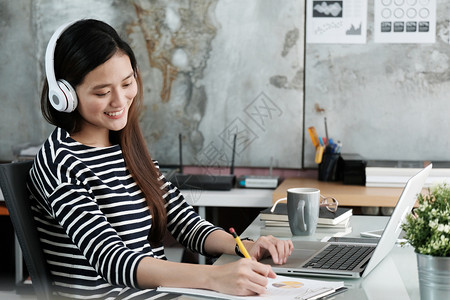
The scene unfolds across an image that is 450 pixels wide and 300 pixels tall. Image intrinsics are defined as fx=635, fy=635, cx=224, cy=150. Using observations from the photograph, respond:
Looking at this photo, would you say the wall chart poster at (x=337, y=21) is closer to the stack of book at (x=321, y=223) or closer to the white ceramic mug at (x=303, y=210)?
the stack of book at (x=321, y=223)

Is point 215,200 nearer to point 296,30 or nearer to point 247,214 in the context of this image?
point 247,214

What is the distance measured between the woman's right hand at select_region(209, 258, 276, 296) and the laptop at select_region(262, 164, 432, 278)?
0.15m

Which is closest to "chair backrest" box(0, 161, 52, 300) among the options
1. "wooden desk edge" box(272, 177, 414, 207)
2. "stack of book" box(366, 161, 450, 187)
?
"wooden desk edge" box(272, 177, 414, 207)

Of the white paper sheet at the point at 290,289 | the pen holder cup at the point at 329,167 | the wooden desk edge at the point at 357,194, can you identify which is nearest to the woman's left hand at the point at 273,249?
the white paper sheet at the point at 290,289

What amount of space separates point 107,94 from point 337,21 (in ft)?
5.95

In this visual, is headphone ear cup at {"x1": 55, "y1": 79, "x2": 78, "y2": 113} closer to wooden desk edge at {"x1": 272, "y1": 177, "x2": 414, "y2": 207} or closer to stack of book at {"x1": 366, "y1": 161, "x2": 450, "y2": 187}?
wooden desk edge at {"x1": 272, "y1": 177, "x2": 414, "y2": 207}

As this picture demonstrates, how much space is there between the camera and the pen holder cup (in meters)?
2.94

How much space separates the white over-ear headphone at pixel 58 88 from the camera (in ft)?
4.75

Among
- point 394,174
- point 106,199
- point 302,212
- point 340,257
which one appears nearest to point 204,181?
point 394,174

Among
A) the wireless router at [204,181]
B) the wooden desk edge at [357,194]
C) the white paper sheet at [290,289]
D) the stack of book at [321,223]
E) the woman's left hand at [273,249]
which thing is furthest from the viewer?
the wireless router at [204,181]

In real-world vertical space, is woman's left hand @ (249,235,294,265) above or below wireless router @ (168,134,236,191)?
above

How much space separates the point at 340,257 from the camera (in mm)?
1410

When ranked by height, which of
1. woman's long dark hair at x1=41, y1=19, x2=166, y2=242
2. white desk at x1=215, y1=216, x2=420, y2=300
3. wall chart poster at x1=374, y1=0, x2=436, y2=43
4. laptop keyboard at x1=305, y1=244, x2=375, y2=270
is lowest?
white desk at x1=215, y1=216, x2=420, y2=300

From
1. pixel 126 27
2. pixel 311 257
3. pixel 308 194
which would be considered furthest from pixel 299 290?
pixel 126 27
